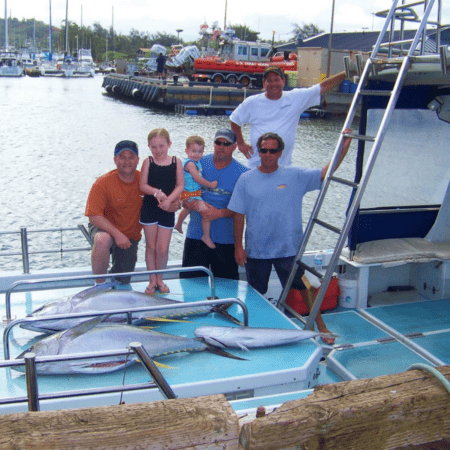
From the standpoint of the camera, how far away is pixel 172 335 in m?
3.50

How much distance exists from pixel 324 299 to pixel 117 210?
2201 millimetres

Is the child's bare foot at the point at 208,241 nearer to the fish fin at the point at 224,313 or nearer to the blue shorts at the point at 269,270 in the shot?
the blue shorts at the point at 269,270

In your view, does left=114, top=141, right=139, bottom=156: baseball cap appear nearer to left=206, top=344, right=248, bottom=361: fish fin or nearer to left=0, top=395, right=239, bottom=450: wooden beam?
left=206, top=344, right=248, bottom=361: fish fin

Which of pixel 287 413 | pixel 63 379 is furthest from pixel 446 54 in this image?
pixel 63 379

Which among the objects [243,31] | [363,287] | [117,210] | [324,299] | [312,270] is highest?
[243,31]

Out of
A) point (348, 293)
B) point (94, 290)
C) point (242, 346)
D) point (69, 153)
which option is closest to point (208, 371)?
point (242, 346)

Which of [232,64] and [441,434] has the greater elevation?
[232,64]

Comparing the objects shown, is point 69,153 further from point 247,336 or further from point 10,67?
point 10,67

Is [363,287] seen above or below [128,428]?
below

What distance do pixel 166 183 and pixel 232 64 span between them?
128ft

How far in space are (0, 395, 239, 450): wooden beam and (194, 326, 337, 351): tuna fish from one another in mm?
1580

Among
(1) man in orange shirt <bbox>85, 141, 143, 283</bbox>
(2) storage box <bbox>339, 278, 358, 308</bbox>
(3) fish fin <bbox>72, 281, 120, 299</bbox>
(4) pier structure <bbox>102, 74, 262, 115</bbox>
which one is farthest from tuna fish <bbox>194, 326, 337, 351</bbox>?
(4) pier structure <bbox>102, 74, 262, 115</bbox>

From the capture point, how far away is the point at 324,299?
17.2ft

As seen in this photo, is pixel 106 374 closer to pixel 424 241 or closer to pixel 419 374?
pixel 419 374
